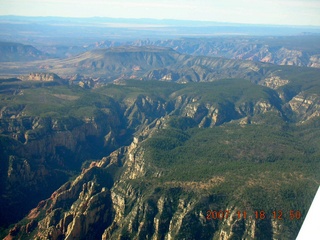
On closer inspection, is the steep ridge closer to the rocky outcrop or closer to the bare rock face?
the rocky outcrop

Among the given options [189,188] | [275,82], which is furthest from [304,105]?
[189,188]

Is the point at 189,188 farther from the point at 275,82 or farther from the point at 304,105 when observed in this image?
the point at 275,82

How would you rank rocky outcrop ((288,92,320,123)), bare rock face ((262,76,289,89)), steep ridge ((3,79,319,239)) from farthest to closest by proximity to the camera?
bare rock face ((262,76,289,89)) < rocky outcrop ((288,92,320,123)) < steep ridge ((3,79,319,239))

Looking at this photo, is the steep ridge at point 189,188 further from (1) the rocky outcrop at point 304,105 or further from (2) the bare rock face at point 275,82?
(2) the bare rock face at point 275,82

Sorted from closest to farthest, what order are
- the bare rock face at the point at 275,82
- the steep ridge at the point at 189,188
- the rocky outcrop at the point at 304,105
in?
the steep ridge at the point at 189,188 → the rocky outcrop at the point at 304,105 → the bare rock face at the point at 275,82

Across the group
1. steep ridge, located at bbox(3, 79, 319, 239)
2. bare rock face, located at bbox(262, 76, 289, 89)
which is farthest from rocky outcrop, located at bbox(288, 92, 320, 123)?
bare rock face, located at bbox(262, 76, 289, 89)

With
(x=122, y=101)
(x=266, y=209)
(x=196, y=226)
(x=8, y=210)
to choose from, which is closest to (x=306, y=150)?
(x=266, y=209)

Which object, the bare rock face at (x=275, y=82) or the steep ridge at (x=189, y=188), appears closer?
the steep ridge at (x=189, y=188)

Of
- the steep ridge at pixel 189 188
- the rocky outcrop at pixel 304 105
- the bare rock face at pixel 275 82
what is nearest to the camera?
the steep ridge at pixel 189 188

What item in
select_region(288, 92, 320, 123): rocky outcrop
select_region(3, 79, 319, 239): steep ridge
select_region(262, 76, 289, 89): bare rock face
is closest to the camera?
select_region(3, 79, 319, 239): steep ridge

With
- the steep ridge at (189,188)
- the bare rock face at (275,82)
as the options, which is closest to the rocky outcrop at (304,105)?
the steep ridge at (189,188)
